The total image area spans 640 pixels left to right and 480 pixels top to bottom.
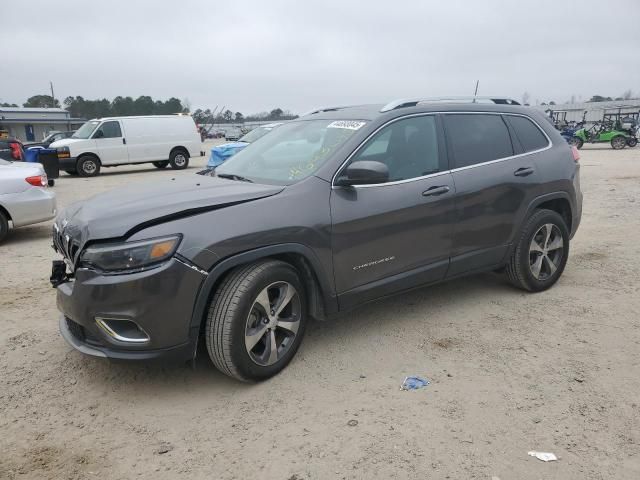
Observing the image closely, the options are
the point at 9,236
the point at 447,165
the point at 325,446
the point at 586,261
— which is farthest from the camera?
the point at 9,236

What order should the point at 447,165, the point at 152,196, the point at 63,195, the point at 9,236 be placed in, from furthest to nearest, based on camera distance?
the point at 63,195, the point at 9,236, the point at 447,165, the point at 152,196

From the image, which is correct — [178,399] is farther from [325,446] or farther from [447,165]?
[447,165]

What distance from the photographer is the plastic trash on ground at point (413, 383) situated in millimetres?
3135

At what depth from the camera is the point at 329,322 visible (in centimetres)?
417

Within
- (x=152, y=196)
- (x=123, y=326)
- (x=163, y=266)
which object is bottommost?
(x=123, y=326)

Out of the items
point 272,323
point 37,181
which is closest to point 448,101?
point 272,323

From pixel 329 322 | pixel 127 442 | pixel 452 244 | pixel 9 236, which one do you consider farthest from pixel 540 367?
pixel 9 236

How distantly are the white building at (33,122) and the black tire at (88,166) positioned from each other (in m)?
48.8

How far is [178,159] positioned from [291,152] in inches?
650

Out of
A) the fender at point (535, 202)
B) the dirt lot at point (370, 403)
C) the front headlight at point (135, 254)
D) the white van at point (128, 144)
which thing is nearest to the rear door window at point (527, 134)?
the fender at point (535, 202)

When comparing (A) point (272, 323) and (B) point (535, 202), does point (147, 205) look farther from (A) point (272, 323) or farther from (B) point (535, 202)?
(B) point (535, 202)

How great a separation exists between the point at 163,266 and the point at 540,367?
97.8 inches

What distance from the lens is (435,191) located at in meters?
3.80

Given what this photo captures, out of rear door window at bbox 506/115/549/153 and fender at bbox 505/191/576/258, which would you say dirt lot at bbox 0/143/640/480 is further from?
rear door window at bbox 506/115/549/153
